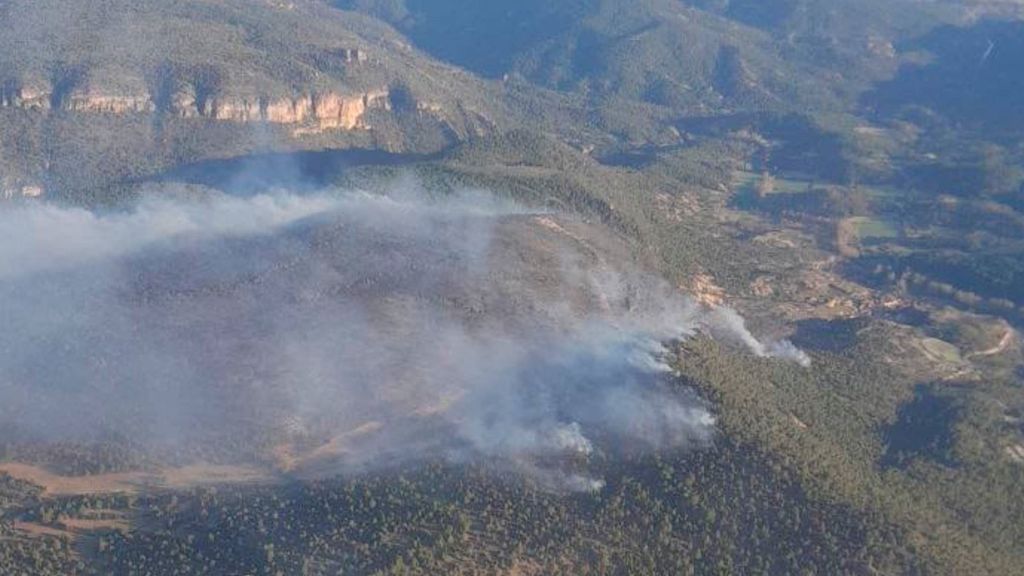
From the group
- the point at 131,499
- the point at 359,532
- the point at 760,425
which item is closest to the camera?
the point at 359,532

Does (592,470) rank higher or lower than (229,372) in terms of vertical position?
higher

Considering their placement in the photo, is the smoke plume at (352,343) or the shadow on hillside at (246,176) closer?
the smoke plume at (352,343)

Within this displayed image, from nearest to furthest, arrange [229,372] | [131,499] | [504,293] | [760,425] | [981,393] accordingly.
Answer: [131,499]
[760,425]
[229,372]
[504,293]
[981,393]

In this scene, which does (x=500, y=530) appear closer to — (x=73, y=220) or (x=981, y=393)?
(x=981, y=393)

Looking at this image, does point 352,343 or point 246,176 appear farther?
point 246,176

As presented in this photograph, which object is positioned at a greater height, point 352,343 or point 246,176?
point 352,343

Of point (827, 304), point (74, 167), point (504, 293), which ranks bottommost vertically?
point (74, 167)

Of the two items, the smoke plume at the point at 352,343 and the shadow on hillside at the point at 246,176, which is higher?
the smoke plume at the point at 352,343

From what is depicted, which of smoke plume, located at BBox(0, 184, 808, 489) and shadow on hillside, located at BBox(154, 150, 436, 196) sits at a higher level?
smoke plume, located at BBox(0, 184, 808, 489)

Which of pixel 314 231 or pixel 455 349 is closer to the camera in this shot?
pixel 455 349

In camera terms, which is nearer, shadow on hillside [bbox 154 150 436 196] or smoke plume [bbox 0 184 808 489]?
smoke plume [bbox 0 184 808 489]

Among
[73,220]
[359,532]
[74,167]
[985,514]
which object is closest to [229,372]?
[359,532]
